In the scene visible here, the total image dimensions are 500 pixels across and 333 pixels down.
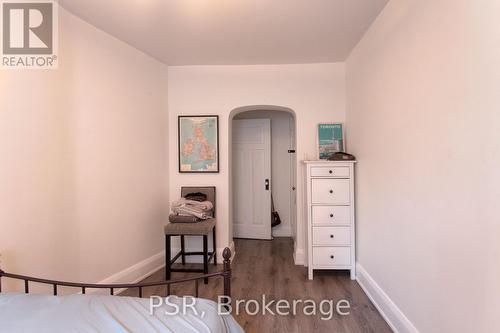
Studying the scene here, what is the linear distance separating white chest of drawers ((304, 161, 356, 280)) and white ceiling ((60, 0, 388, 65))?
1.28 metres

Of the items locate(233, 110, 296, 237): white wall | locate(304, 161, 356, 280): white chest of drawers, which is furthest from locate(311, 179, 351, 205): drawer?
locate(233, 110, 296, 237): white wall

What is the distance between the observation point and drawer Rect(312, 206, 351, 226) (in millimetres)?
2668

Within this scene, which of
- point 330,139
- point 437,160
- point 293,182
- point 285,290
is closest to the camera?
point 437,160

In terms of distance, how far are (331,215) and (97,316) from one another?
2.26 metres

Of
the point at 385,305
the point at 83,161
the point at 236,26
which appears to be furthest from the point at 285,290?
the point at 236,26

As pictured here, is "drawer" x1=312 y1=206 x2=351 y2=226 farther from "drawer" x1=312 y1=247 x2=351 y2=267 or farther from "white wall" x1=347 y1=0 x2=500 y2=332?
"white wall" x1=347 y1=0 x2=500 y2=332

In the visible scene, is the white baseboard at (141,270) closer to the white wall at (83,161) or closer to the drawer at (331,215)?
the white wall at (83,161)

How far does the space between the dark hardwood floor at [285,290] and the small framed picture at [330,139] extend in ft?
4.62

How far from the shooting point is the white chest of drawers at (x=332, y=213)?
267 cm

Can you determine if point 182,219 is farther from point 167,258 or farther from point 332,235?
point 332,235

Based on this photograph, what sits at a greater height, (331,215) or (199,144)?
(199,144)

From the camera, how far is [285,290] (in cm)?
245

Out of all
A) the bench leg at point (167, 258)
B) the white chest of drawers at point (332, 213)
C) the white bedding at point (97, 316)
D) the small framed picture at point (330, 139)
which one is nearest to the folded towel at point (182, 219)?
the bench leg at point (167, 258)

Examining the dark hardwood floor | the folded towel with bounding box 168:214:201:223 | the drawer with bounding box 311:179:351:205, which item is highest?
the drawer with bounding box 311:179:351:205
